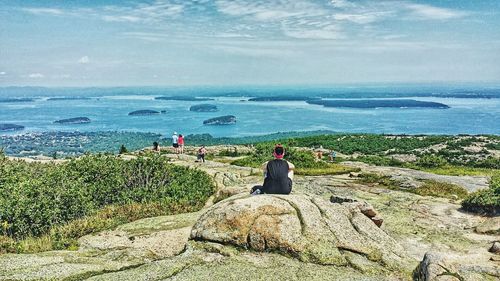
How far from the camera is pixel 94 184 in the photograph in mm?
15891

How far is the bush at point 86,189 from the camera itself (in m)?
11.9

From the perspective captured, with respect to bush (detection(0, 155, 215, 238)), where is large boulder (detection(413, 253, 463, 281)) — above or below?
above

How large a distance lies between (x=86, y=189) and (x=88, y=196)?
99cm

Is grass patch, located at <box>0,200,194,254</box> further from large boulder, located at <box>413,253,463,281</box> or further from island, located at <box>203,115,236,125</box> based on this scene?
island, located at <box>203,115,236,125</box>

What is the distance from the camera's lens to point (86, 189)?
1487 cm

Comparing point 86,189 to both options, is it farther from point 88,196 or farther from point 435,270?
point 435,270

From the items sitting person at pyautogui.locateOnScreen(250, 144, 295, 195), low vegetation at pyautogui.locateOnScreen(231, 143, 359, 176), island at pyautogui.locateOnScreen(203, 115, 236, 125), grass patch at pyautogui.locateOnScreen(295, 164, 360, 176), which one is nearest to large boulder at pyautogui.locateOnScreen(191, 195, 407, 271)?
sitting person at pyautogui.locateOnScreen(250, 144, 295, 195)

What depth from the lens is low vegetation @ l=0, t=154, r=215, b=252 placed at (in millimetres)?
11481

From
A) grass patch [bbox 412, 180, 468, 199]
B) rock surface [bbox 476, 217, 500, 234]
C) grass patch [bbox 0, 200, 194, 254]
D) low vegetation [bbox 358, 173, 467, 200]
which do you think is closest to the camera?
grass patch [bbox 0, 200, 194, 254]

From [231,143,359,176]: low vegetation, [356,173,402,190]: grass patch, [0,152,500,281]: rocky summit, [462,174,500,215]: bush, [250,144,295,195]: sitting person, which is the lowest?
[231,143,359,176]: low vegetation

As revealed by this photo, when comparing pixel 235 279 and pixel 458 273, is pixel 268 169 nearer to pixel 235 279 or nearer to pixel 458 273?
pixel 235 279

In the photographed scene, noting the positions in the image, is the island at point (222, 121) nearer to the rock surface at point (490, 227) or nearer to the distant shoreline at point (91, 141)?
the distant shoreline at point (91, 141)

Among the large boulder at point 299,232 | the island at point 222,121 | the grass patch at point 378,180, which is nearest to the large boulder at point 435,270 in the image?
the large boulder at point 299,232

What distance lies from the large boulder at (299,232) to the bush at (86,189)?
5257mm
